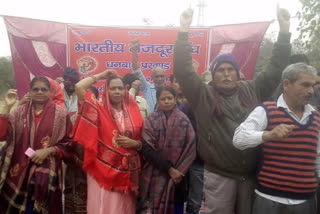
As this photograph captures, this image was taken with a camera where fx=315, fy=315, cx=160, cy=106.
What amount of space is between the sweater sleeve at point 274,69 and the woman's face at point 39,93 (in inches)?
72.7

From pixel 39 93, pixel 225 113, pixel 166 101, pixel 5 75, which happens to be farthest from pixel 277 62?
pixel 5 75

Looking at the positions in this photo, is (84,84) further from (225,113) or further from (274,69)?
(274,69)

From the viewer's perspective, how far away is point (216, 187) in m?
2.40

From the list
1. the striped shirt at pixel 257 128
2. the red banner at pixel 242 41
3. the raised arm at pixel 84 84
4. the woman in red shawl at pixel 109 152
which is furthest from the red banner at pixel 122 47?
the striped shirt at pixel 257 128

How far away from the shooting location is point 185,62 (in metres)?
2.39

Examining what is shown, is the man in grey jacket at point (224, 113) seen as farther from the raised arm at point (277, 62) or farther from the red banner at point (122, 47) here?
the red banner at point (122, 47)

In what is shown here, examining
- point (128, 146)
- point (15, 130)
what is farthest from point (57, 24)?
point (128, 146)

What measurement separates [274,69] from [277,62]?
58 millimetres

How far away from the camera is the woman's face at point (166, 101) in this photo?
2.93 meters

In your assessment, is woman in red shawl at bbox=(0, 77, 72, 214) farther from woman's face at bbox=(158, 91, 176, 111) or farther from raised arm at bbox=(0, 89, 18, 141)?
woman's face at bbox=(158, 91, 176, 111)

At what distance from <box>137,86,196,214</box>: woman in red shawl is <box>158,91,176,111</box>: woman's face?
3.1 inches

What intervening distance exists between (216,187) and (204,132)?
1.40ft

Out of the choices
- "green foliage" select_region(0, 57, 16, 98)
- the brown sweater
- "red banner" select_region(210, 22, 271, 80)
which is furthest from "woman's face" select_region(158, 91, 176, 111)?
"green foliage" select_region(0, 57, 16, 98)

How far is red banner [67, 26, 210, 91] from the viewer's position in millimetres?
5781
